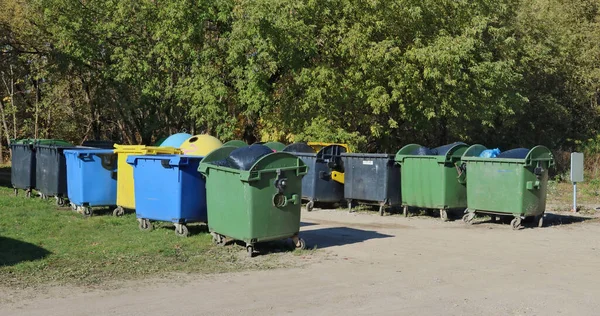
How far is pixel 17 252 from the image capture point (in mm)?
9008

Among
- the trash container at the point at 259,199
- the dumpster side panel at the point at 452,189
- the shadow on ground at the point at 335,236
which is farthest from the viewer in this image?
the dumpster side panel at the point at 452,189

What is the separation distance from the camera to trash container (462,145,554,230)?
11.9m

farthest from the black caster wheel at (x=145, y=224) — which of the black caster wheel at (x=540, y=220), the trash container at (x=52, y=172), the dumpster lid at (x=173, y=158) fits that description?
the black caster wheel at (x=540, y=220)

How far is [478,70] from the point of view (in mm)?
21094

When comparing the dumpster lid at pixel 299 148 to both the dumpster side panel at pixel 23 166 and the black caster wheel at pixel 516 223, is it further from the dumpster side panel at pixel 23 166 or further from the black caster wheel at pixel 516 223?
the dumpster side panel at pixel 23 166

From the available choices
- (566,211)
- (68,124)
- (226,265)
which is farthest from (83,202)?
(68,124)

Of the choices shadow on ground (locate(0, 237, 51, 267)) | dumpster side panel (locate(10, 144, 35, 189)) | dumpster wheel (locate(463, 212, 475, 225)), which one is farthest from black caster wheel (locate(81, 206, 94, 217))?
dumpster wheel (locate(463, 212, 475, 225))

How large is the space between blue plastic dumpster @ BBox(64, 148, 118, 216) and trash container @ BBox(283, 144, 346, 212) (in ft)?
14.7

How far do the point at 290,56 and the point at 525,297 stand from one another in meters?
13.8

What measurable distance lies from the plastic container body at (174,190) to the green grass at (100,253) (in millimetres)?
323

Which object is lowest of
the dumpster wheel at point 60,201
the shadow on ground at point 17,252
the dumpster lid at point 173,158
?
the shadow on ground at point 17,252

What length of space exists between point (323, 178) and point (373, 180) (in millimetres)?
1407

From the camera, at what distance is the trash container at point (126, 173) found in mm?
12109

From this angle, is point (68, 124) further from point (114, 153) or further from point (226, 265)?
point (226, 265)
